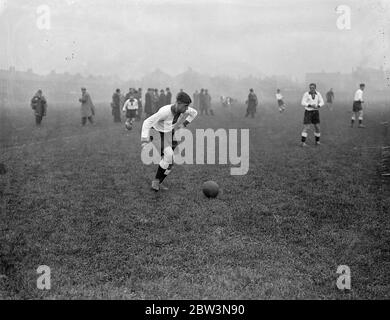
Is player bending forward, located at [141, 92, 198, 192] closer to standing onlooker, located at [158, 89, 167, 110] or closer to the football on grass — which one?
the football on grass

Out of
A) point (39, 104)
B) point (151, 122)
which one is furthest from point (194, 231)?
point (39, 104)

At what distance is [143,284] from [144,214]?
245 cm

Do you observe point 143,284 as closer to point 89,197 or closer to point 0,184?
point 89,197

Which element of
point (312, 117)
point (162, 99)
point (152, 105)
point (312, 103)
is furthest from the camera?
point (162, 99)

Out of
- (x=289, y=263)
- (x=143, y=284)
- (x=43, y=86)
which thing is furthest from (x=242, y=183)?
(x=43, y=86)

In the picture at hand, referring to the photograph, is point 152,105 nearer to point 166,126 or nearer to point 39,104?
point 39,104

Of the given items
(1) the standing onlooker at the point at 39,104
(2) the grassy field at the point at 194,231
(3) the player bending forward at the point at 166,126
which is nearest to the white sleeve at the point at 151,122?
(3) the player bending forward at the point at 166,126

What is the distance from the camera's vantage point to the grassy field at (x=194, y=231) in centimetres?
438

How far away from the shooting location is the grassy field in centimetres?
438

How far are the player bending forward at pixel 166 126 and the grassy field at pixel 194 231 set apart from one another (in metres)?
0.56

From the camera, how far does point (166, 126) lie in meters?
8.05

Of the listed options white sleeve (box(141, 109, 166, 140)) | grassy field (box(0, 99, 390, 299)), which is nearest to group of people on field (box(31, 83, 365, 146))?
white sleeve (box(141, 109, 166, 140))

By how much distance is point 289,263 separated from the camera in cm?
495

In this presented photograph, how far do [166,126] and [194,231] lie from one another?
2767 mm
